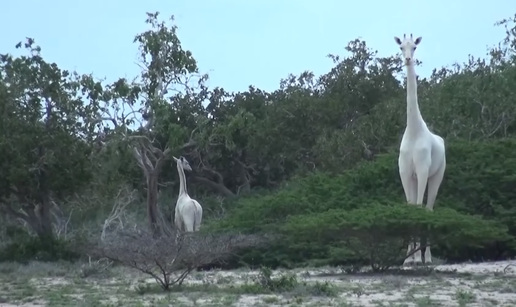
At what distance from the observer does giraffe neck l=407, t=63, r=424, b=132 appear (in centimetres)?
1969

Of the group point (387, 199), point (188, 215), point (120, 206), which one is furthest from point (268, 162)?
point (387, 199)

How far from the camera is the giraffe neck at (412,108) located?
64.6ft

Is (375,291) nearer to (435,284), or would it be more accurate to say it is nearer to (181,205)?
(435,284)

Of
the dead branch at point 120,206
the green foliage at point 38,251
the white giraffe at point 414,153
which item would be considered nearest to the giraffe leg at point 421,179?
the white giraffe at point 414,153

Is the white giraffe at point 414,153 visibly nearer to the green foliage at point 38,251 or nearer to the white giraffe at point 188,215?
the white giraffe at point 188,215

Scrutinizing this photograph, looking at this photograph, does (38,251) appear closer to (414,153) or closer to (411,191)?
(411,191)

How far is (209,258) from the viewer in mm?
16188

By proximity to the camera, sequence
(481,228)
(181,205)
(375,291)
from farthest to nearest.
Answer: (181,205)
(481,228)
(375,291)

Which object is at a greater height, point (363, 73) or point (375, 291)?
point (363, 73)

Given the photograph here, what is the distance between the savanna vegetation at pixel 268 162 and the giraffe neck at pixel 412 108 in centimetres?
186

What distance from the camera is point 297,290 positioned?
47.8 feet

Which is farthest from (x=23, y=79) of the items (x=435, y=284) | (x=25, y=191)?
(x=435, y=284)

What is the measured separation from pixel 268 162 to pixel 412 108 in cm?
2480

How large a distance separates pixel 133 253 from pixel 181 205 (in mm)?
11674
